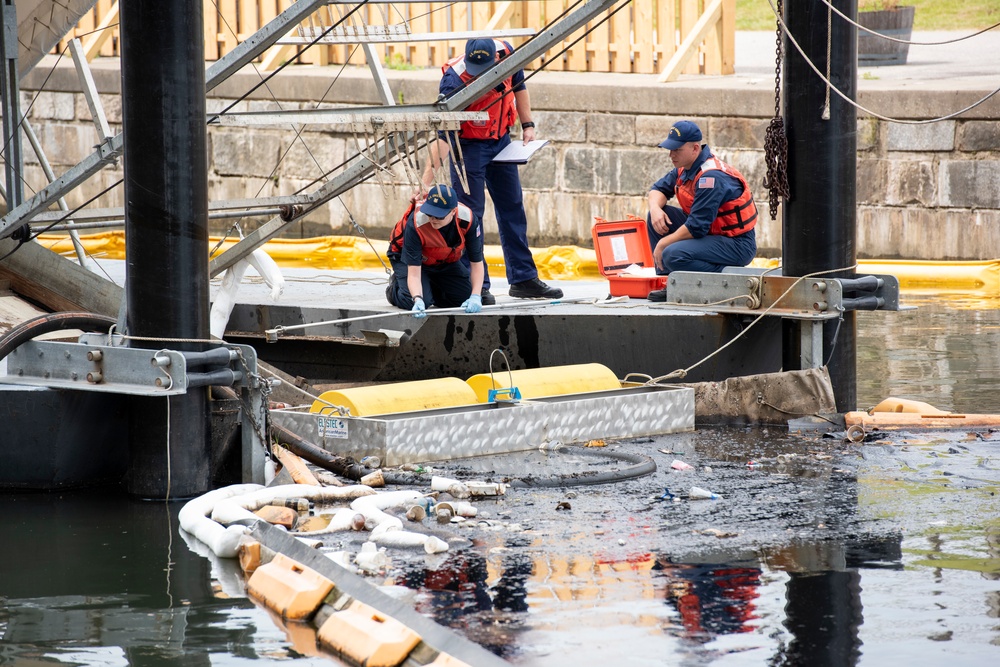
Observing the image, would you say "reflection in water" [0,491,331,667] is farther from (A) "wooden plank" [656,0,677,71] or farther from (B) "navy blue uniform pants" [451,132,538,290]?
(A) "wooden plank" [656,0,677,71]

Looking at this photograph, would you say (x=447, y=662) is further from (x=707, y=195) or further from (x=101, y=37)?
(x=101, y=37)

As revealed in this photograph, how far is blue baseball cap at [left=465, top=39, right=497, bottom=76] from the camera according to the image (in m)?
10.0

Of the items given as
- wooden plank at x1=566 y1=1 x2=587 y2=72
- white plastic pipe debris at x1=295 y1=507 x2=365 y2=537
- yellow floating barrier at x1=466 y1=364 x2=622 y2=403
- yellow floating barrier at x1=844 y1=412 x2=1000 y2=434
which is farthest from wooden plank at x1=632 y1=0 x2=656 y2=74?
white plastic pipe debris at x1=295 y1=507 x2=365 y2=537

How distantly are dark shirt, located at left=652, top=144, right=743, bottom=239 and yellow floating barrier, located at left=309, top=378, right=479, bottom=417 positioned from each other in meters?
2.81

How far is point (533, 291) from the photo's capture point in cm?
1083

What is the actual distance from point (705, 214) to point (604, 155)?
289 inches

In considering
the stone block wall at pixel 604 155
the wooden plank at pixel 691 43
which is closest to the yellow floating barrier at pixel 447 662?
the stone block wall at pixel 604 155

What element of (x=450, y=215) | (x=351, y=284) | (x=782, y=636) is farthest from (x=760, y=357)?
(x=782, y=636)

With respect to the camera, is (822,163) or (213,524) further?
(822,163)

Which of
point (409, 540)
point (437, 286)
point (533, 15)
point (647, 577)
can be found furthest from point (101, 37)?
point (647, 577)

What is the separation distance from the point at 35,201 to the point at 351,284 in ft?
12.1

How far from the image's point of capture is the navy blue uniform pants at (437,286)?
1006 centimetres

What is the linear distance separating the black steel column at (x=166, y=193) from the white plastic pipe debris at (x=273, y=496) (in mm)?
589

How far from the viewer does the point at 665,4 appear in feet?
58.7
